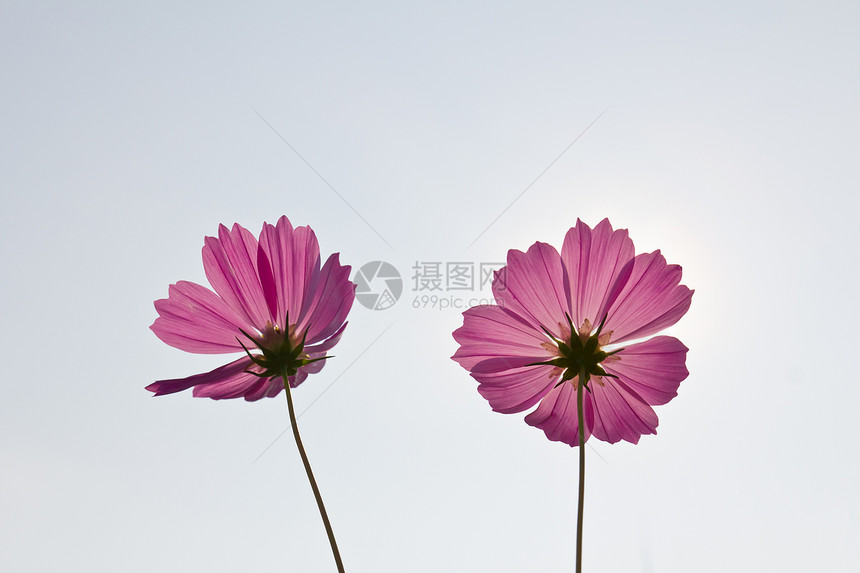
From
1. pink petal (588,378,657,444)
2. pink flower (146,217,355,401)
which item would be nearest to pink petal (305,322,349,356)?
pink flower (146,217,355,401)

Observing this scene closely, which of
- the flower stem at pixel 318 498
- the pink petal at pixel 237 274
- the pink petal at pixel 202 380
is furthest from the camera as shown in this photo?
the pink petal at pixel 237 274

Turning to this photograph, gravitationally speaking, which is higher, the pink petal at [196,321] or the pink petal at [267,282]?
the pink petal at [267,282]

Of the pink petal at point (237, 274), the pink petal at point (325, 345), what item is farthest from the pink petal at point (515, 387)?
the pink petal at point (237, 274)

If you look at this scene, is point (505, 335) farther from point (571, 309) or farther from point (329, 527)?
point (329, 527)

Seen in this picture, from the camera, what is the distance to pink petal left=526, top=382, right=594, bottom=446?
58 cm

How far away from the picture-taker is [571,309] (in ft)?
2.05

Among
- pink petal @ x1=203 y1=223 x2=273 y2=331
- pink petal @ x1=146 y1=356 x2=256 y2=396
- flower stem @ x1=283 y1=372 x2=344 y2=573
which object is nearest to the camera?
flower stem @ x1=283 y1=372 x2=344 y2=573

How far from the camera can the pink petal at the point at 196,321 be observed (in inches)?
24.6

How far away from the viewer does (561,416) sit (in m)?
0.60

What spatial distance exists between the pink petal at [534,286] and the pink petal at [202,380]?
0.24m

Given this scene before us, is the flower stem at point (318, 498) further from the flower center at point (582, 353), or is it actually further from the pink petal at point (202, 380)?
the flower center at point (582, 353)

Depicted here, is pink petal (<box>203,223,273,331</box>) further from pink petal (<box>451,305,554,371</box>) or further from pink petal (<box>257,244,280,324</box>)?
pink petal (<box>451,305,554,371</box>)

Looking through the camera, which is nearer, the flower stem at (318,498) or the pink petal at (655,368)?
the flower stem at (318,498)

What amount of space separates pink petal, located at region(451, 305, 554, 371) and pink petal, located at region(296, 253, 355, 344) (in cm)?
10
